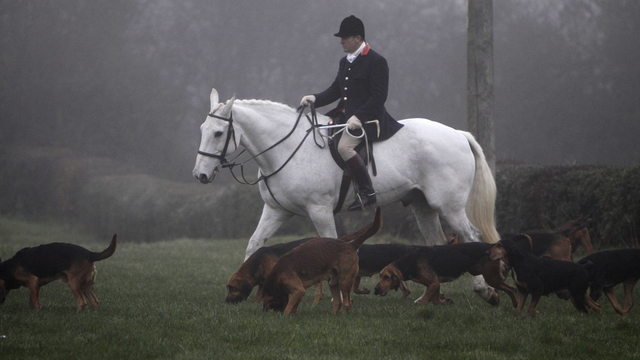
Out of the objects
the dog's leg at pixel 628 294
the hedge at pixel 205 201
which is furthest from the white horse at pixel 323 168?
the hedge at pixel 205 201

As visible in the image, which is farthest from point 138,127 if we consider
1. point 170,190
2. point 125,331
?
point 125,331

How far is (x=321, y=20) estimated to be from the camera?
17.9 m

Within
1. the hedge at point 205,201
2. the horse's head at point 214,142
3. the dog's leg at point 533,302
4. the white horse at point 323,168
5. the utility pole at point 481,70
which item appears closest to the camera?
the dog's leg at point 533,302

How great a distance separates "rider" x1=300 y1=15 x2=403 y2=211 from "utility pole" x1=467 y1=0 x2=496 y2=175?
266 centimetres

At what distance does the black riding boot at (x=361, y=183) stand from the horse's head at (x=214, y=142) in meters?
1.34

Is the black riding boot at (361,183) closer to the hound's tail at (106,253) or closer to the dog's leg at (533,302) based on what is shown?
the dog's leg at (533,302)

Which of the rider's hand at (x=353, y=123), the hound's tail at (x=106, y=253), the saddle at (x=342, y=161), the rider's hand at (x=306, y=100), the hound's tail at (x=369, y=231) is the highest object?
the rider's hand at (x=306, y=100)

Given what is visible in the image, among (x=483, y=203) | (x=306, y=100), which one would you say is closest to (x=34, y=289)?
(x=306, y=100)

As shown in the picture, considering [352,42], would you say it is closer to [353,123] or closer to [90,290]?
[353,123]

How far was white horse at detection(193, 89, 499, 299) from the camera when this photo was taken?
6551 millimetres

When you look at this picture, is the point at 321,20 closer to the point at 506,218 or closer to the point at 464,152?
the point at 506,218

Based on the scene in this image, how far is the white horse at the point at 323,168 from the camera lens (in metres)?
6.55

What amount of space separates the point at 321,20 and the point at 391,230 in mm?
7338

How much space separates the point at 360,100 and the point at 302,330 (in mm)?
3075
